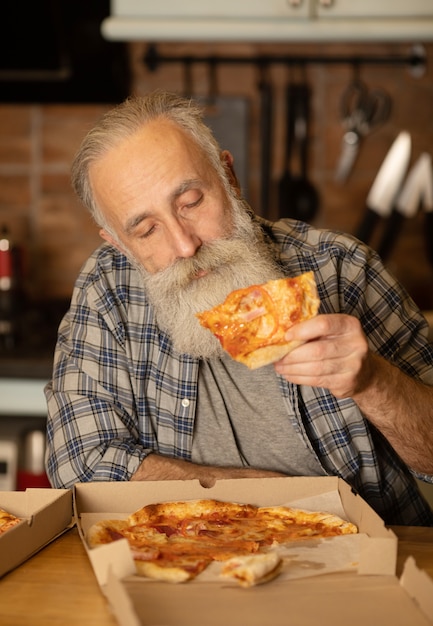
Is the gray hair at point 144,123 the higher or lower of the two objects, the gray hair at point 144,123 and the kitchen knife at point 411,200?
the higher

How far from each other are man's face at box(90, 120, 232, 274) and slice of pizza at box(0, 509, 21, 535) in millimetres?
583

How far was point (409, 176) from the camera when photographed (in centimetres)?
307

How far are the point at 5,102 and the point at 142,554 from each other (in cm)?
→ 246

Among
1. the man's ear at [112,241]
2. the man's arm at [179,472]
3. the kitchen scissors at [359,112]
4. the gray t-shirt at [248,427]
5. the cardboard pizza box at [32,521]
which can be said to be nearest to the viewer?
the cardboard pizza box at [32,521]

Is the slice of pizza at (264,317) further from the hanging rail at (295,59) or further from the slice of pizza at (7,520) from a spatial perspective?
the hanging rail at (295,59)

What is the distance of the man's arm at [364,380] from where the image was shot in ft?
4.12

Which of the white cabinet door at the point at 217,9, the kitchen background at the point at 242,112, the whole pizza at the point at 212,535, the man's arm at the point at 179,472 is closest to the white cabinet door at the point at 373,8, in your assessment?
the white cabinet door at the point at 217,9

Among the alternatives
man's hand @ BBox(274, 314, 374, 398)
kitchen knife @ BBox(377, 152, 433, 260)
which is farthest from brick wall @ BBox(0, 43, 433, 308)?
man's hand @ BBox(274, 314, 374, 398)

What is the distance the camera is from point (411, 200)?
2959 mm

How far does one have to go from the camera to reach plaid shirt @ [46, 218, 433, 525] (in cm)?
167

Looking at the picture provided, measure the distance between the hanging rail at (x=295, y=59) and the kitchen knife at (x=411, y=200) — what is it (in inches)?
16.0

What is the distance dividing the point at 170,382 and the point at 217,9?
1.51m

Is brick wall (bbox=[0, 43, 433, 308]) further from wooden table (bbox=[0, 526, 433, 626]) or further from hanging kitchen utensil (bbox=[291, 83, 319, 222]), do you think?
wooden table (bbox=[0, 526, 433, 626])

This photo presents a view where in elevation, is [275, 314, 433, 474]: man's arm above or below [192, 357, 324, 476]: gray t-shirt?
above
